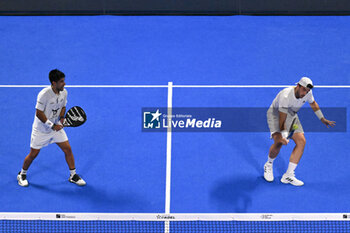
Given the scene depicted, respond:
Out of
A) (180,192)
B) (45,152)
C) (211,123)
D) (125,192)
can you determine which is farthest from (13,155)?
(211,123)

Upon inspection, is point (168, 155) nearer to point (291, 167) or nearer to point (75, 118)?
point (75, 118)

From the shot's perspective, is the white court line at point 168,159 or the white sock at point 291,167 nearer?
the white court line at point 168,159

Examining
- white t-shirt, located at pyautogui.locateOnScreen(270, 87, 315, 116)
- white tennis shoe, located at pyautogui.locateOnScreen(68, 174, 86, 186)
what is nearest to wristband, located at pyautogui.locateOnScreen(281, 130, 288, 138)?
white t-shirt, located at pyautogui.locateOnScreen(270, 87, 315, 116)

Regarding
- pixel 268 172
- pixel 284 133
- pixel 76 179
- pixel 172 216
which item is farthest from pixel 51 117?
pixel 268 172

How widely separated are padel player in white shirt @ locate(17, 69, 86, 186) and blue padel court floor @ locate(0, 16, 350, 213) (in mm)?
814

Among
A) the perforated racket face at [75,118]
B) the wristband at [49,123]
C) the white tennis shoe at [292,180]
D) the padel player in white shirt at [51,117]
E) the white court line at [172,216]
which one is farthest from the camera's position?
the white tennis shoe at [292,180]

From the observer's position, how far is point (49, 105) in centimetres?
708

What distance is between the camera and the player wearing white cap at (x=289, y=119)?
7.33 metres

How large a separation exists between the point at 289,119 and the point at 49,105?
3.82 metres

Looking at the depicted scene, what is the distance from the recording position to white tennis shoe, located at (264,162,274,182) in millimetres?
8083

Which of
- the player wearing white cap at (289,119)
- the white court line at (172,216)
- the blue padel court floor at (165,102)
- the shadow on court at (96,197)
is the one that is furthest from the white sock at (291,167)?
the shadow on court at (96,197)

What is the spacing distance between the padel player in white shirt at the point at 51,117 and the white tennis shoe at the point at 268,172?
332 centimetres

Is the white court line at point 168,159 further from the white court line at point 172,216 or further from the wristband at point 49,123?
the wristband at point 49,123

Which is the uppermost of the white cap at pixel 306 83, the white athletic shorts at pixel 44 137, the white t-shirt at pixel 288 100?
the white cap at pixel 306 83
